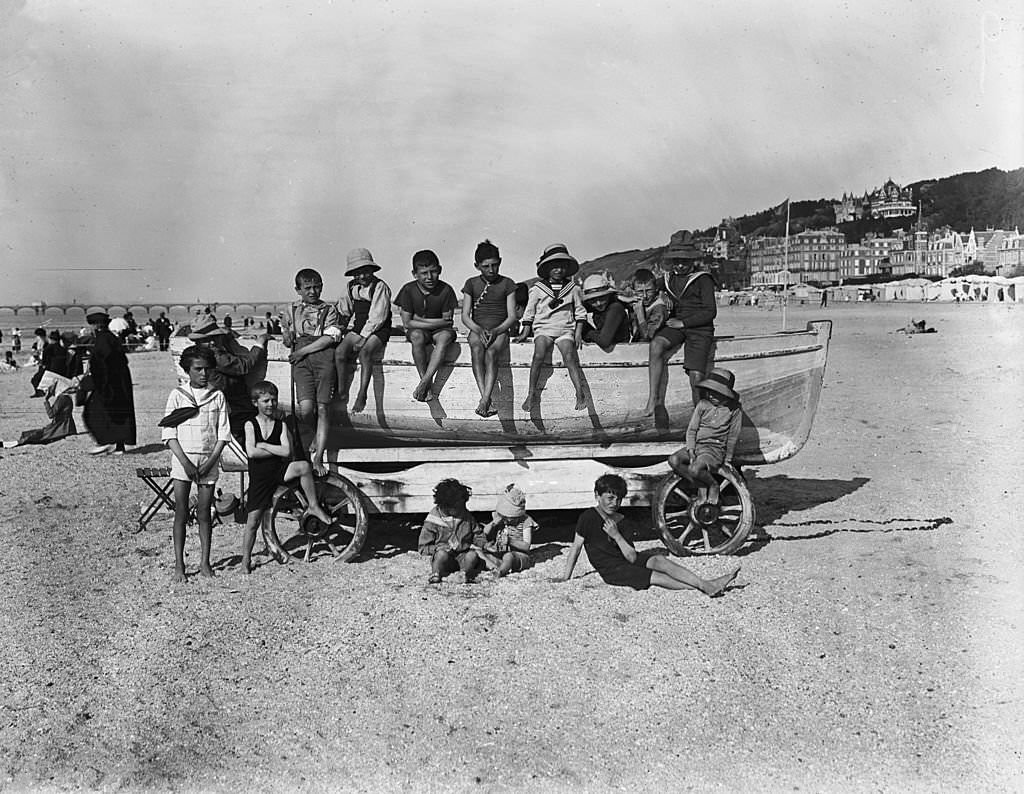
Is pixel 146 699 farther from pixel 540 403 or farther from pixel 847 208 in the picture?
pixel 847 208

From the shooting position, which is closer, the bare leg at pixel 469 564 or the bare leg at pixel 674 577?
the bare leg at pixel 674 577

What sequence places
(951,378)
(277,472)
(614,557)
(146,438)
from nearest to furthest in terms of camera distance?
(614,557), (277,472), (146,438), (951,378)

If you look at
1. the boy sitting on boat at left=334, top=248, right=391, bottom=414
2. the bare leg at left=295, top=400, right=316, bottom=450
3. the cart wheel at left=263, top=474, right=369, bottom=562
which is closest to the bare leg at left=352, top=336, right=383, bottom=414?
the boy sitting on boat at left=334, top=248, right=391, bottom=414

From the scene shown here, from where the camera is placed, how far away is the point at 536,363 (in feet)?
19.8

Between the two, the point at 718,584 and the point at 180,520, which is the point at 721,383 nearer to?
the point at 718,584

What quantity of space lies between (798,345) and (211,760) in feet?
18.5

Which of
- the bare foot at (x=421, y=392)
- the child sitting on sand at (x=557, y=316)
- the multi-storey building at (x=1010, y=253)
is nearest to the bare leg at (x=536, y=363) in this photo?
the child sitting on sand at (x=557, y=316)

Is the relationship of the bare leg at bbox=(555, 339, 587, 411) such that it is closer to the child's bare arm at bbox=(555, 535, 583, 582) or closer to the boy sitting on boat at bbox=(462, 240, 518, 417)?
the boy sitting on boat at bbox=(462, 240, 518, 417)

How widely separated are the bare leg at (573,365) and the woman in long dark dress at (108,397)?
6.69 m

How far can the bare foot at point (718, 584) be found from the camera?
518 cm

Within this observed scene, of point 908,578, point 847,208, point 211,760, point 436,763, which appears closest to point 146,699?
point 211,760

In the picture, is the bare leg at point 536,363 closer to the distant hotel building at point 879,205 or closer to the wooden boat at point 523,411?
the wooden boat at point 523,411

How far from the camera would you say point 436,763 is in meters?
3.51

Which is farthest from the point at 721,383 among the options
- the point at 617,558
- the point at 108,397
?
the point at 108,397
